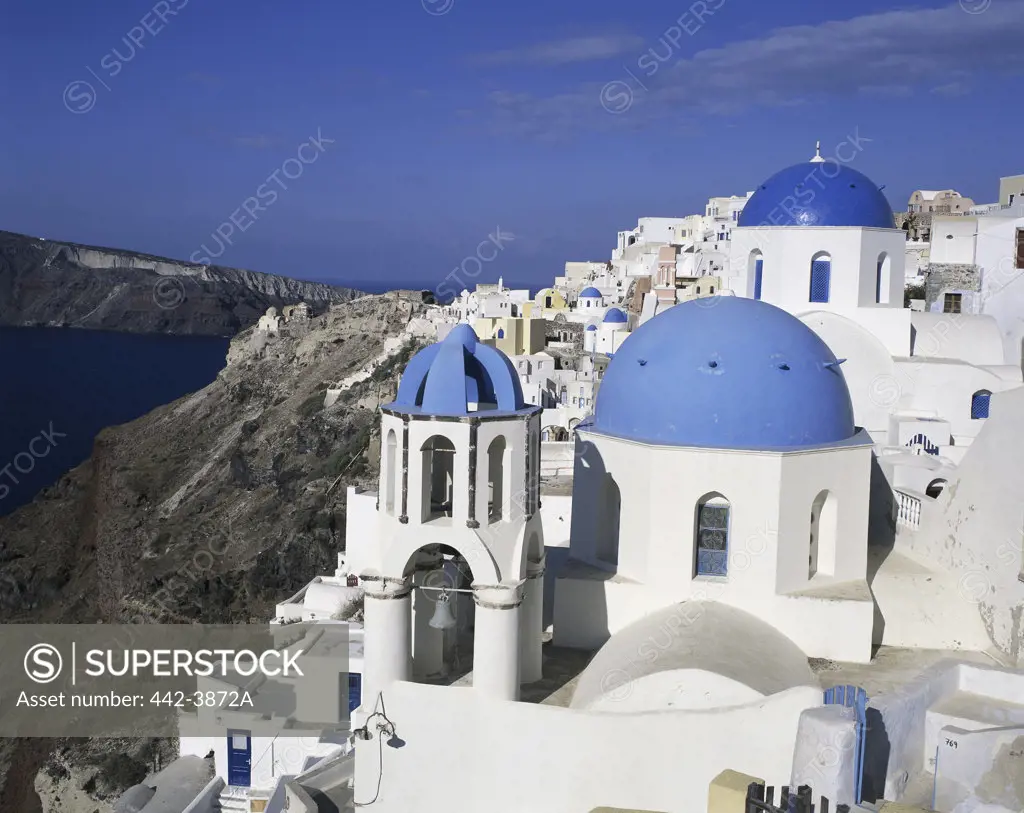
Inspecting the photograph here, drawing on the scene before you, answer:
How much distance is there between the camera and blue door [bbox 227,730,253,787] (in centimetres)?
1639

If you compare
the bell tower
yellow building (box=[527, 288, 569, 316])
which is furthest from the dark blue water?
the bell tower

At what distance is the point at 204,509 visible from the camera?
47906mm

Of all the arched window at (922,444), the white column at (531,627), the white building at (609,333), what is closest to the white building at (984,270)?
the arched window at (922,444)

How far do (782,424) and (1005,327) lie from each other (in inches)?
597

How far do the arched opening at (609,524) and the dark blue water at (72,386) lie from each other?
152 feet

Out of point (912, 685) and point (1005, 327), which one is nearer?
point (912, 685)

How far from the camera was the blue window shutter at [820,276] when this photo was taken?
59.3 ft

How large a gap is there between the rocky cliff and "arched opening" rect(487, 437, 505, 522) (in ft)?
57.2

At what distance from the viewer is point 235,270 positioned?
525 ft

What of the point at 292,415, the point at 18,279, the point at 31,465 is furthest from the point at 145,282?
the point at 292,415

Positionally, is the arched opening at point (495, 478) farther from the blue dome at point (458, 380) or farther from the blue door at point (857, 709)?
the blue door at point (857, 709)

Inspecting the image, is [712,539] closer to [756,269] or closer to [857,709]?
[857,709]

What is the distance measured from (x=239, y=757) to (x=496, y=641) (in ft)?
28.8

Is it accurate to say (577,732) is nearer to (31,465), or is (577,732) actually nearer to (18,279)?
(31,465)
